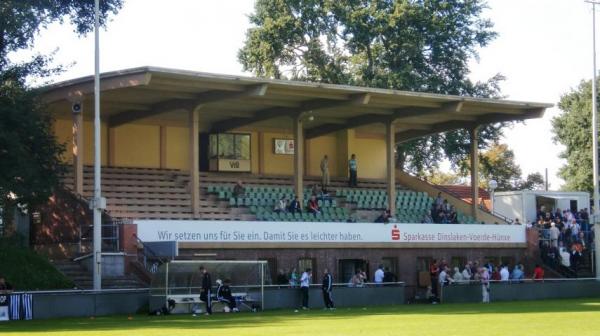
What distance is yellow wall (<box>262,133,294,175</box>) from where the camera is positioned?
53.5m

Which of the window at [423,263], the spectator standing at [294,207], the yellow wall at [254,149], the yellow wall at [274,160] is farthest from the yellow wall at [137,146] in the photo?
the window at [423,263]

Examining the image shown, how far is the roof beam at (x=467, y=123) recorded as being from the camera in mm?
51031

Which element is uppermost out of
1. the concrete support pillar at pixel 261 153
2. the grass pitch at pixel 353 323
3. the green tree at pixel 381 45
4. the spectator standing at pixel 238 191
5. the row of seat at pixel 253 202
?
the green tree at pixel 381 45

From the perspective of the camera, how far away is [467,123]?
174 ft

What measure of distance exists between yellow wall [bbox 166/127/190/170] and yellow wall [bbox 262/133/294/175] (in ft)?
Result: 13.5

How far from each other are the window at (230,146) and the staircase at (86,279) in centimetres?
1293

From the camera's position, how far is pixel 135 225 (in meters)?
39.1

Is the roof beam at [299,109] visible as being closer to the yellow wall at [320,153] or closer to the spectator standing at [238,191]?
the spectator standing at [238,191]

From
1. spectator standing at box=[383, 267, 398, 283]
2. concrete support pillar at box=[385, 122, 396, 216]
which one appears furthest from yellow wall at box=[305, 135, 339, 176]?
spectator standing at box=[383, 267, 398, 283]

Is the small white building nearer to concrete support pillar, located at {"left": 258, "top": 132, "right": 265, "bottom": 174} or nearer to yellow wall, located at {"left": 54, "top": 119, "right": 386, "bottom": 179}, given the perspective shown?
yellow wall, located at {"left": 54, "top": 119, "right": 386, "bottom": 179}

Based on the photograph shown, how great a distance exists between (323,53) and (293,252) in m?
23.1

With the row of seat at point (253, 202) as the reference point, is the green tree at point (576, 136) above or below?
above

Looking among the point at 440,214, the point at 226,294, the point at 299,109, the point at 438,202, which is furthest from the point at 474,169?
the point at 226,294

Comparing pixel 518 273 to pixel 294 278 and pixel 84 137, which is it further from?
pixel 84 137
